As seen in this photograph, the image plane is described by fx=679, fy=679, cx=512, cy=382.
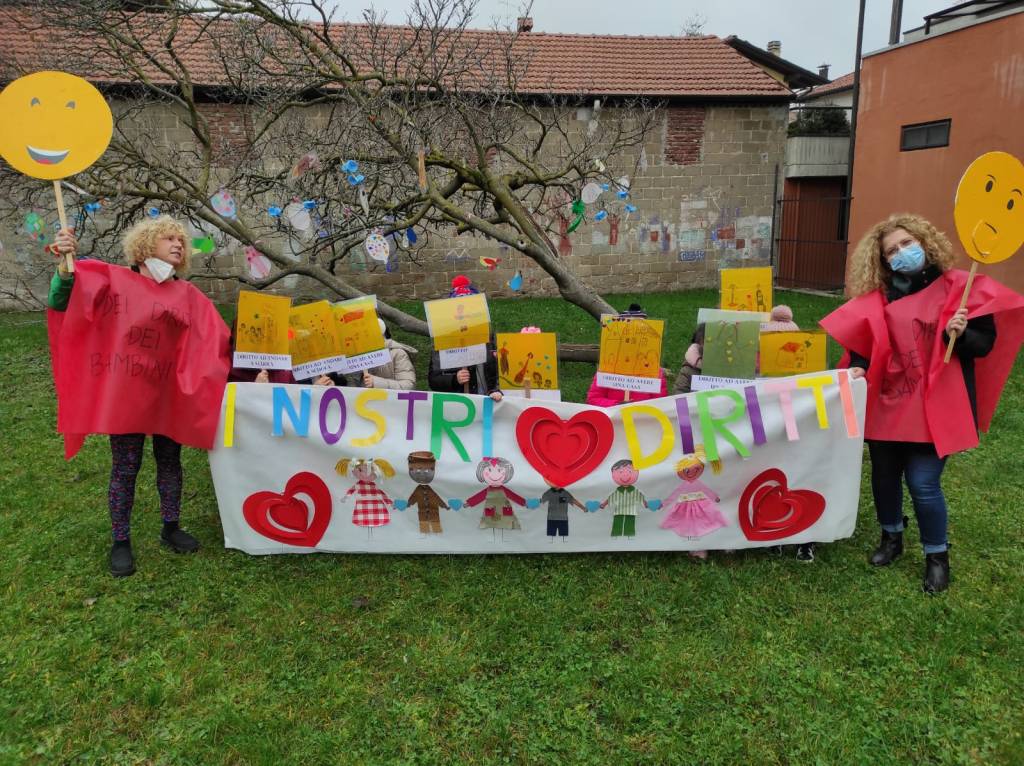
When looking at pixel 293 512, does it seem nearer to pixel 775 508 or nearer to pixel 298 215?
pixel 775 508

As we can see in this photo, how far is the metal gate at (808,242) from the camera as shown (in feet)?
50.1

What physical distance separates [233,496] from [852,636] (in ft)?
9.76

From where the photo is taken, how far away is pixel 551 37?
49.2 ft

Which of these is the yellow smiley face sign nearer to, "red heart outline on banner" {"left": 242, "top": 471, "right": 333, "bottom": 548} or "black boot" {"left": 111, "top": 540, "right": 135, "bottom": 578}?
"red heart outline on banner" {"left": 242, "top": 471, "right": 333, "bottom": 548}

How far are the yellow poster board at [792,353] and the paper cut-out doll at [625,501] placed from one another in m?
0.91

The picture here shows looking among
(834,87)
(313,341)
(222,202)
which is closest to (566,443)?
(313,341)

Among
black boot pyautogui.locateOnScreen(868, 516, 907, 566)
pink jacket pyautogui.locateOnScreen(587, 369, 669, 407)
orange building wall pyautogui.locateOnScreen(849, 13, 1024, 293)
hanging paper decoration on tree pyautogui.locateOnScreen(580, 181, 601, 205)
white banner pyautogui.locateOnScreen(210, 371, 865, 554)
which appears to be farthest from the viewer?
orange building wall pyautogui.locateOnScreen(849, 13, 1024, 293)

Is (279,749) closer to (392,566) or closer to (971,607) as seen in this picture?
(392,566)

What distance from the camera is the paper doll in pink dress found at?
331 cm

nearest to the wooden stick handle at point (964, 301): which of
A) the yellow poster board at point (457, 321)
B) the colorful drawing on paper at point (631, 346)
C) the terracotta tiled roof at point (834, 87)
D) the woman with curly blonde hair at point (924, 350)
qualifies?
the woman with curly blonde hair at point (924, 350)

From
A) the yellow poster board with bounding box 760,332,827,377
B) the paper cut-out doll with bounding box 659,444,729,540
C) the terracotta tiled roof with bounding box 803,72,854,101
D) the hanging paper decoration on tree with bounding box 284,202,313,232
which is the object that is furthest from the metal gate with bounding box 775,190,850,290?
the paper cut-out doll with bounding box 659,444,729,540

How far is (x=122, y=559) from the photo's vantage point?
3.45 m

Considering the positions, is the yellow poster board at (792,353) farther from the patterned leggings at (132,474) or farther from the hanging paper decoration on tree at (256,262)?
the hanging paper decoration on tree at (256,262)

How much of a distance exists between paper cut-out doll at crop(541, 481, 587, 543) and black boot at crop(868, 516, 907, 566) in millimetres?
1490
